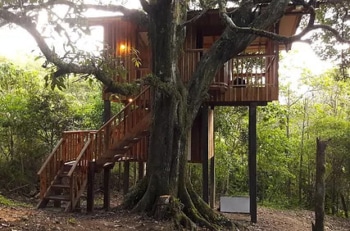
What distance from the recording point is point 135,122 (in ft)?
32.4

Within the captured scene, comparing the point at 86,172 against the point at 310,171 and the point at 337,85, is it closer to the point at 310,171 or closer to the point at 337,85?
the point at 310,171

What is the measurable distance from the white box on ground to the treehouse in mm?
485

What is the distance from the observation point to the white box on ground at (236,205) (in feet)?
38.0

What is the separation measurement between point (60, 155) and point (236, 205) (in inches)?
219

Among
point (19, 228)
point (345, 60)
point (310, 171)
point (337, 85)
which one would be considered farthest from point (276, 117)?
point (19, 228)

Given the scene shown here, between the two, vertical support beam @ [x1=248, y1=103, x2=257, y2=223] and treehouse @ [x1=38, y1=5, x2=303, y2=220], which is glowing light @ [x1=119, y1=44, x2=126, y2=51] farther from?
vertical support beam @ [x1=248, y1=103, x2=257, y2=223]

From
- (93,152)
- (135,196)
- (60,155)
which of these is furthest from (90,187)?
(135,196)

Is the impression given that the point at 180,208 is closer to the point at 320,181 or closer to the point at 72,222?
the point at 72,222


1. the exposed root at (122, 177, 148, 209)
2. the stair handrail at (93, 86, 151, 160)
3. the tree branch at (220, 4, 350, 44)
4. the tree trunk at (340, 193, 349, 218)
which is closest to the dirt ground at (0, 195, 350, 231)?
the exposed root at (122, 177, 148, 209)

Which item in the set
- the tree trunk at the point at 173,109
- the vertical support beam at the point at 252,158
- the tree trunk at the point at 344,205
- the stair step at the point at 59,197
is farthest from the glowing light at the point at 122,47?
the tree trunk at the point at 344,205

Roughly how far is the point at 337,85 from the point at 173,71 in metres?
15.6

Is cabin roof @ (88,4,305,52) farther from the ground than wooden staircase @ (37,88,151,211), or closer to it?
farther from the ground

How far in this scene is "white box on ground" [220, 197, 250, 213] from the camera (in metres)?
11.6

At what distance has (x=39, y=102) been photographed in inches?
555
